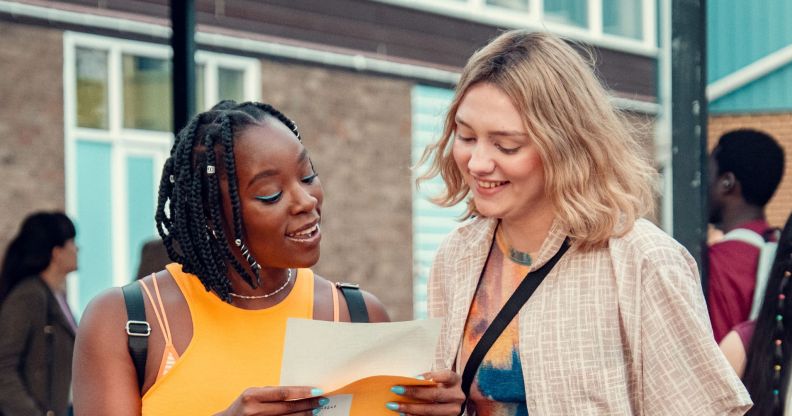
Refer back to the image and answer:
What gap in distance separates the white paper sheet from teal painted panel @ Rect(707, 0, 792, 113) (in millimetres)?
2411

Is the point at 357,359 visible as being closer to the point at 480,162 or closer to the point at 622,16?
the point at 480,162

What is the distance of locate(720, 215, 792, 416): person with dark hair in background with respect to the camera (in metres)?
2.96

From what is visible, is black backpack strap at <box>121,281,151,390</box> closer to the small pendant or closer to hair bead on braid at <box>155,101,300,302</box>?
hair bead on braid at <box>155,101,300,302</box>

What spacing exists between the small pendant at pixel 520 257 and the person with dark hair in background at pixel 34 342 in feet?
11.1

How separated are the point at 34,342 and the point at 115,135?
350cm

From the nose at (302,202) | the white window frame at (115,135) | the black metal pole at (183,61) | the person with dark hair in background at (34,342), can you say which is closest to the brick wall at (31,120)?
the white window frame at (115,135)

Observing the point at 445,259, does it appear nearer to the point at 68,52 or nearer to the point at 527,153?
the point at 527,153

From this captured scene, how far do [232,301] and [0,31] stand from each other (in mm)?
6355

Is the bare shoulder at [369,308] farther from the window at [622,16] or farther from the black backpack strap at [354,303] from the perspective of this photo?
the window at [622,16]

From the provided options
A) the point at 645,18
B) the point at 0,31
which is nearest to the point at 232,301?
the point at 645,18

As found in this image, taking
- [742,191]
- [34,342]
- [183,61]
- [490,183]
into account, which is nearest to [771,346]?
[490,183]

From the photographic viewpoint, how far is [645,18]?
759 cm

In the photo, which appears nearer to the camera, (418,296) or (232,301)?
(232,301)

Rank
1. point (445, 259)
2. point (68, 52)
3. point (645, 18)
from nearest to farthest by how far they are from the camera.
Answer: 1. point (445, 259)
2. point (645, 18)
3. point (68, 52)
